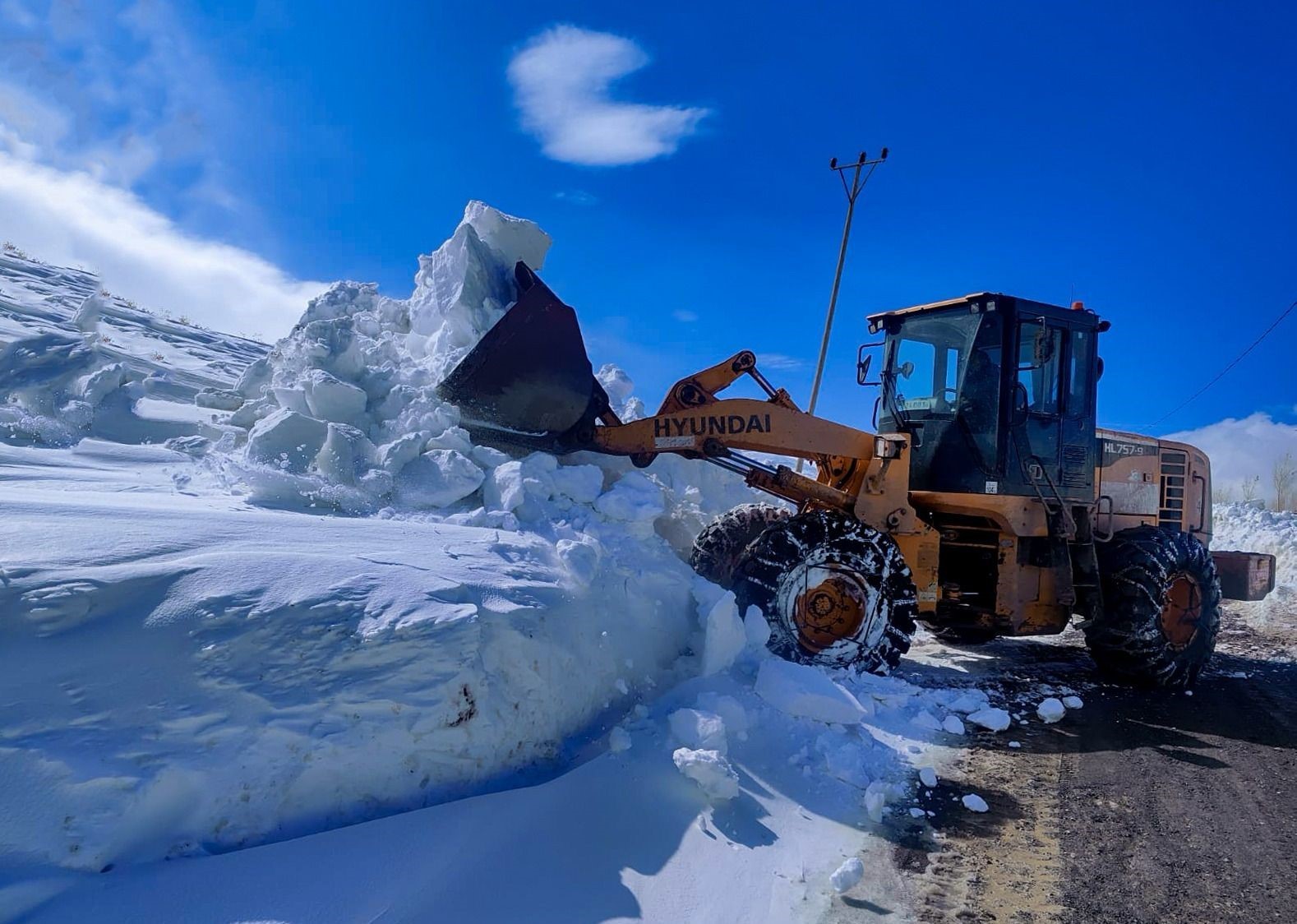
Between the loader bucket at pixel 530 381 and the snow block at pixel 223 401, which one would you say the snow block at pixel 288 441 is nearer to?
the loader bucket at pixel 530 381

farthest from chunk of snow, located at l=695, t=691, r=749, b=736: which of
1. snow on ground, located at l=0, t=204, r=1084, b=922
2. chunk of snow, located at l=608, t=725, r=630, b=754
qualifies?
chunk of snow, located at l=608, t=725, r=630, b=754

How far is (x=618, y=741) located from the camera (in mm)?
3973

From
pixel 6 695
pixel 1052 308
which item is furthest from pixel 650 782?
pixel 1052 308

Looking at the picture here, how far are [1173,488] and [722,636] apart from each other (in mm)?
6701

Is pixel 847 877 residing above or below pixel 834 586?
below

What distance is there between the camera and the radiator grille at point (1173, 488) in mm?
8852

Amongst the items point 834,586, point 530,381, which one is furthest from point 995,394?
point 530,381

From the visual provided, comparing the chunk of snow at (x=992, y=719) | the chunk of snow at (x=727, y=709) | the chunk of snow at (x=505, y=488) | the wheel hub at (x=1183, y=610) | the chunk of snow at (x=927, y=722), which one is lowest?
the chunk of snow at (x=927, y=722)

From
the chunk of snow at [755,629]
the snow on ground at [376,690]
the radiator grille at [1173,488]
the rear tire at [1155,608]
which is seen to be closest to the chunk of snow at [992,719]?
the snow on ground at [376,690]

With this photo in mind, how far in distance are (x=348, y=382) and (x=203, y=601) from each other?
9.87 feet

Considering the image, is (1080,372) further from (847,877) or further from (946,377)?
(847,877)

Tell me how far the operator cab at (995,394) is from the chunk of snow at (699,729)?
4.10m

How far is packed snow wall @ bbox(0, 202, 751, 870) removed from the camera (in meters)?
2.60

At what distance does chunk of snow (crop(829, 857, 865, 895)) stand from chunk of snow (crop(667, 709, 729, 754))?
77 centimetres
